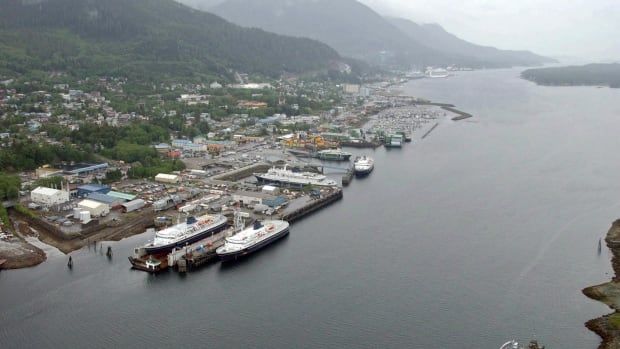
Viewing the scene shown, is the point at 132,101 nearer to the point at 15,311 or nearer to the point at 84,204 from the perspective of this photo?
the point at 84,204

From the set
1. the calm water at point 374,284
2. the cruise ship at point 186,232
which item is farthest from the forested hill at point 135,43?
the calm water at point 374,284

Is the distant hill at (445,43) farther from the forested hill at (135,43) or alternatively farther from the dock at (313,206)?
the dock at (313,206)

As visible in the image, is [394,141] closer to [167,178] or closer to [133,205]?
[167,178]

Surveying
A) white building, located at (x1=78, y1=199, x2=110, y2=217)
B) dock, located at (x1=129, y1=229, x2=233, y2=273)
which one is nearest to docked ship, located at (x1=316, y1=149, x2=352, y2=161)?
white building, located at (x1=78, y1=199, x2=110, y2=217)

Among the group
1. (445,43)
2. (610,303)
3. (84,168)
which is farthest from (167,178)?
(445,43)

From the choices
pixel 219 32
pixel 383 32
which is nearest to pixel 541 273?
pixel 219 32

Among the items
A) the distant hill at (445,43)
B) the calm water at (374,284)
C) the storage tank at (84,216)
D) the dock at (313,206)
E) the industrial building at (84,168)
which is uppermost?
the distant hill at (445,43)
